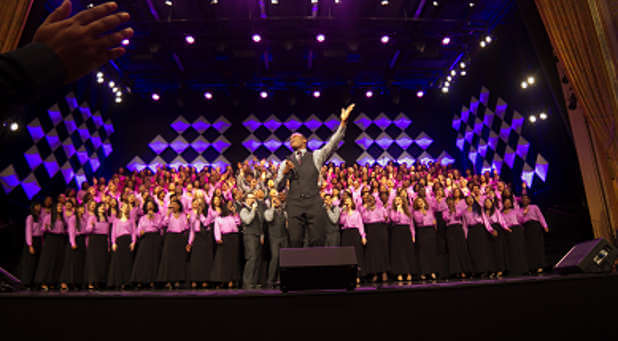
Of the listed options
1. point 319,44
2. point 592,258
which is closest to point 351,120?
point 319,44

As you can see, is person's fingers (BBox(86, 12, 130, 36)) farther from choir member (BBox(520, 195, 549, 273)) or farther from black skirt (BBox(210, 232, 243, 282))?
choir member (BBox(520, 195, 549, 273))

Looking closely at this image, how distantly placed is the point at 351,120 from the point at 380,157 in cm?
157

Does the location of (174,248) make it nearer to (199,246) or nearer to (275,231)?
(199,246)

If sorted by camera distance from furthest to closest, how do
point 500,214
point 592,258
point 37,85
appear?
point 500,214, point 592,258, point 37,85

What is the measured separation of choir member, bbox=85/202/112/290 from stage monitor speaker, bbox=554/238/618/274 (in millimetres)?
6512

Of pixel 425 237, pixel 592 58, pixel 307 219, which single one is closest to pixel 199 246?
pixel 307 219

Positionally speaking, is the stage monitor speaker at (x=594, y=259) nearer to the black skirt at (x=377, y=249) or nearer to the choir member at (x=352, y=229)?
the black skirt at (x=377, y=249)

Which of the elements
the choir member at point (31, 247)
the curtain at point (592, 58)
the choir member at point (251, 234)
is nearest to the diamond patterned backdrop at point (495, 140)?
the curtain at point (592, 58)

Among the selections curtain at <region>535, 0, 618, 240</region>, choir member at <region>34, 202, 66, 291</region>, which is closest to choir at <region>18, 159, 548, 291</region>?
choir member at <region>34, 202, 66, 291</region>

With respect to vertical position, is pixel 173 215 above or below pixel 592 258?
above

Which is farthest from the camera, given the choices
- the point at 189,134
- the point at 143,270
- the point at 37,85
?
the point at 189,134

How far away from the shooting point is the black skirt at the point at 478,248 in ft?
20.7

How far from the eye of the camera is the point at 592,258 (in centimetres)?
314

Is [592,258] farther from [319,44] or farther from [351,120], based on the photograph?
[351,120]
